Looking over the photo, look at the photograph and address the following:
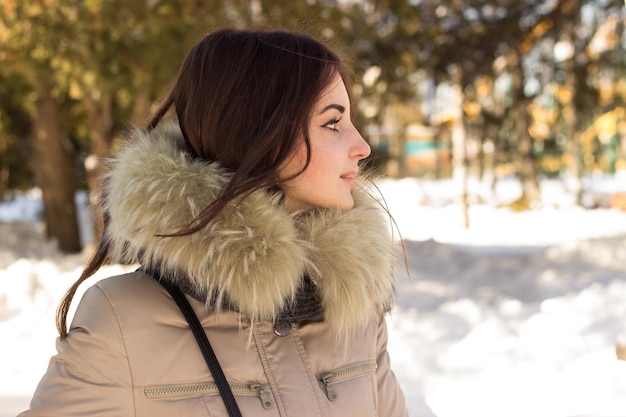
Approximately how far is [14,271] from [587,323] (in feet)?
19.2

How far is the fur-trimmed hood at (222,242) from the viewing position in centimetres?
166

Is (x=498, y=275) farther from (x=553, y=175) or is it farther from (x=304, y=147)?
(x=553, y=175)

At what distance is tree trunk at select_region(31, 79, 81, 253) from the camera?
40.7 ft

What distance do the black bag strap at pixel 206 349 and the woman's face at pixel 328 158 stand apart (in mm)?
378

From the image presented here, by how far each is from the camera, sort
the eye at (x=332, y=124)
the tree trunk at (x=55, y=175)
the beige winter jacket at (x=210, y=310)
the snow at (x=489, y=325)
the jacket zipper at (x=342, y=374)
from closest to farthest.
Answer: the beige winter jacket at (x=210, y=310)
the jacket zipper at (x=342, y=374)
the eye at (x=332, y=124)
the snow at (x=489, y=325)
the tree trunk at (x=55, y=175)

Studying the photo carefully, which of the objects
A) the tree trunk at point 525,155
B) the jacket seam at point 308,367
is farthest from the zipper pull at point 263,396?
the tree trunk at point 525,155

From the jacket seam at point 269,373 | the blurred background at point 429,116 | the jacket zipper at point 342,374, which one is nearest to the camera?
the jacket seam at point 269,373

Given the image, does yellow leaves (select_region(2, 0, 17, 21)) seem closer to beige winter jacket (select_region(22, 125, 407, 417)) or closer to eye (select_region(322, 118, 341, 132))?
beige winter jacket (select_region(22, 125, 407, 417))

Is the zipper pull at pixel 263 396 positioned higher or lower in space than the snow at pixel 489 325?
higher

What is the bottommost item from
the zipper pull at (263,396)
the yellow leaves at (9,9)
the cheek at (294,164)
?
the zipper pull at (263,396)

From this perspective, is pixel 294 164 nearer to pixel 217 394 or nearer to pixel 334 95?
pixel 334 95

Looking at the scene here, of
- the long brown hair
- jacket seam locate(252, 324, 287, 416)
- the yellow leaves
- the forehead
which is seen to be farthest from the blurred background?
jacket seam locate(252, 324, 287, 416)

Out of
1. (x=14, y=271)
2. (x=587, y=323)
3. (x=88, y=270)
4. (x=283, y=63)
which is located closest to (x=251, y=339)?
(x=88, y=270)

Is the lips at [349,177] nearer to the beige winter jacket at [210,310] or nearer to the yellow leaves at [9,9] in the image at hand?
the beige winter jacket at [210,310]
